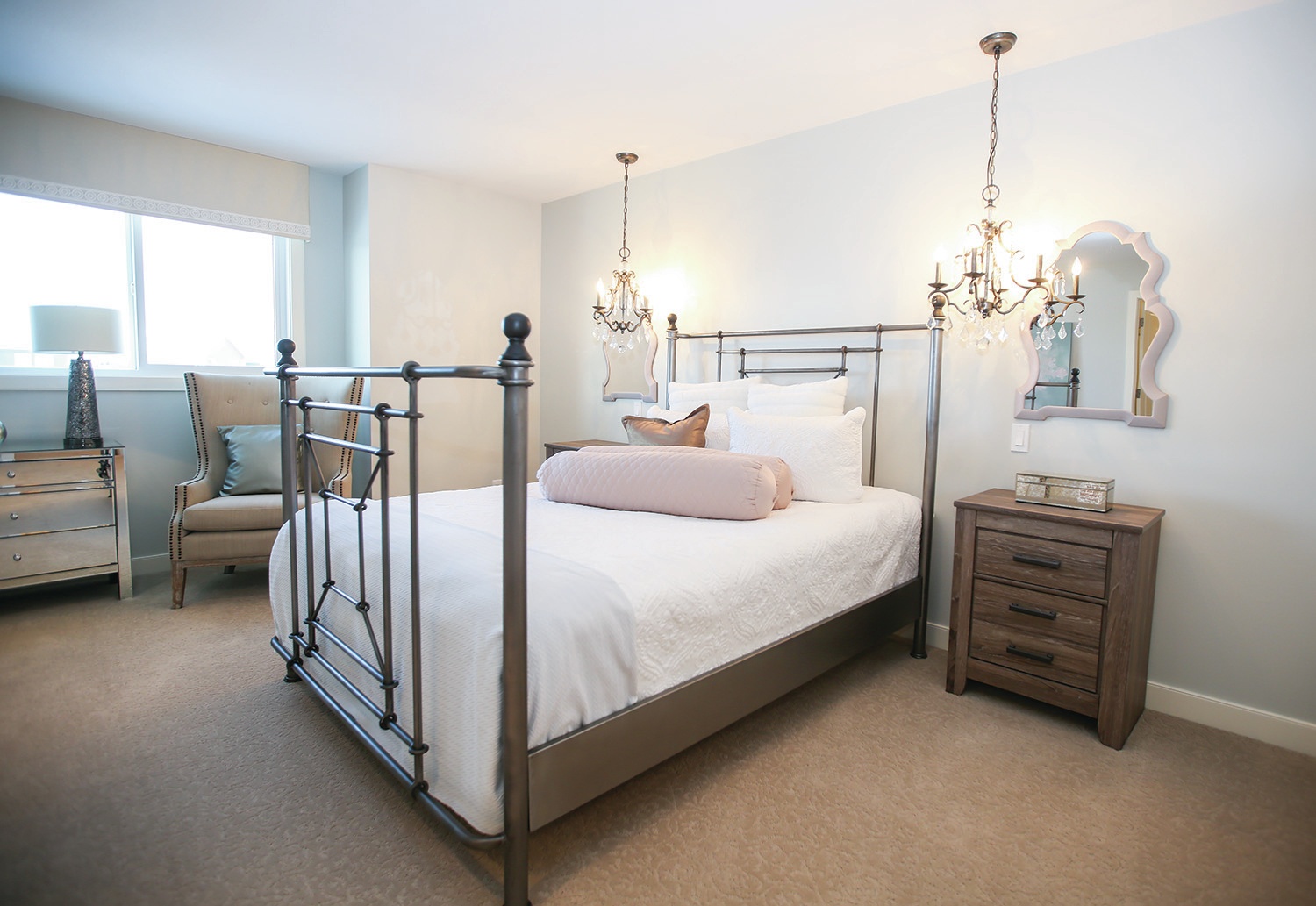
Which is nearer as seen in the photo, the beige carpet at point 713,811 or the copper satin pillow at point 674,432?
the beige carpet at point 713,811

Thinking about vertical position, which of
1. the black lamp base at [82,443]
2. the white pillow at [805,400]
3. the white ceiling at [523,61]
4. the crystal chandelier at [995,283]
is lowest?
the black lamp base at [82,443]

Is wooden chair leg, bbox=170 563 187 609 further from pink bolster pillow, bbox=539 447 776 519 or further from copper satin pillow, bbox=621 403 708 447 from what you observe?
copper satin pillow, bbox=621 403 708 447

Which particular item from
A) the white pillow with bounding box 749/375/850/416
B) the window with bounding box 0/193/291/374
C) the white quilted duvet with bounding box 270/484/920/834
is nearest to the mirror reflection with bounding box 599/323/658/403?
the white pillow with bounding box 749/375/850/416

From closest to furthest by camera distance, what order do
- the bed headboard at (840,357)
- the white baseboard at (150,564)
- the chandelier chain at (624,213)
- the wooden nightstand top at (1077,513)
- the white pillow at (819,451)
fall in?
1. the wooden nightstand top at (1077,513)
2. the white pillow at (819,451)
3. the bed headboard at (840,357)
4. the white baseboard at (150,564)
5. the chandelier chain at (624,213)

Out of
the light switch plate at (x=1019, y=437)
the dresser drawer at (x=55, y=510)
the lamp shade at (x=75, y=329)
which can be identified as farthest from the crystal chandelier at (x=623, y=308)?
the dresser drawer at (x=55, y=510)

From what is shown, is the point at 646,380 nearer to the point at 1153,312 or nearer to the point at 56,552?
the point at 1153,312

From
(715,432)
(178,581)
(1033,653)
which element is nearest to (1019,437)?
(1033,653)

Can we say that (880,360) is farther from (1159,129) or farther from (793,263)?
(1159,129)

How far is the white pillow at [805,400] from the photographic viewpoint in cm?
302

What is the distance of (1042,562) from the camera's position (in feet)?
7.35

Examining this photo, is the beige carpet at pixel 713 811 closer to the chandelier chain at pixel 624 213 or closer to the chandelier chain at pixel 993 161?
the chandelier chain at pixel 993 161

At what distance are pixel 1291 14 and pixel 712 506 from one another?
2.34 m

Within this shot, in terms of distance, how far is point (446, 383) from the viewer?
4426mm

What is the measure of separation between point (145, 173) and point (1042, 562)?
4561mm
